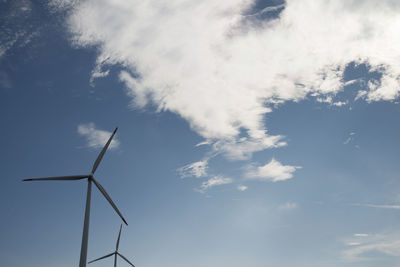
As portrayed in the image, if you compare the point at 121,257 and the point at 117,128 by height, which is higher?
the point at 117,128

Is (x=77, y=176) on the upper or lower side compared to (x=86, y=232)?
upper

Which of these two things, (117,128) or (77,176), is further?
(77,176)

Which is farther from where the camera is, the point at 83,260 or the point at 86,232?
the point at 86,232

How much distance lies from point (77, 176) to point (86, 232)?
1875 cm

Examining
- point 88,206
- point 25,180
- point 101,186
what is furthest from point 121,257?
point 25,180

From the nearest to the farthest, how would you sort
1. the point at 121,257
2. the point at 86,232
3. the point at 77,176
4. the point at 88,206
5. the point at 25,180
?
the point at 25,180, the point at 86,232, the point at 88,206, the point at 77,176, the point at 121,257

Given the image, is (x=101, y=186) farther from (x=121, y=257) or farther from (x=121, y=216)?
(x=121, y=257)

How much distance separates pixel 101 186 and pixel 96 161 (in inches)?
253

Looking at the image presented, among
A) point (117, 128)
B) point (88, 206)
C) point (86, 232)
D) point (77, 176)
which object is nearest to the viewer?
point (86, 232)

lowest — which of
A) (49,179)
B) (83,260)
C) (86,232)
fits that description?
(83,260)

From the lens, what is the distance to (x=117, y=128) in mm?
59625

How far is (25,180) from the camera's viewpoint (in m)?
47.1

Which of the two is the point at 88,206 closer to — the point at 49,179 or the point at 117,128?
the point at 49,179

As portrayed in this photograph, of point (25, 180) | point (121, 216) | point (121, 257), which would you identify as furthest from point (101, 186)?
point (121, 257)
